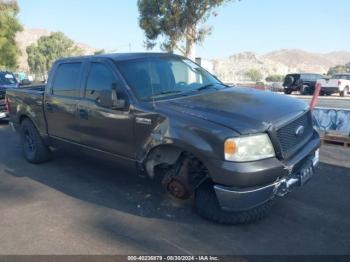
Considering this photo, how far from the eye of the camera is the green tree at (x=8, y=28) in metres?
26.7

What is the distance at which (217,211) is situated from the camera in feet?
12.6

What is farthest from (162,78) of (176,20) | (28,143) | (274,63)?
(274,63)

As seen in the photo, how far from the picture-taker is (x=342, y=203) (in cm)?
434

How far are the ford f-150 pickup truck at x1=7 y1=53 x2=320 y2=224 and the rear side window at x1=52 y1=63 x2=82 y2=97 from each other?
2 cm

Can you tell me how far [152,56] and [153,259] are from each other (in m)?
2.75

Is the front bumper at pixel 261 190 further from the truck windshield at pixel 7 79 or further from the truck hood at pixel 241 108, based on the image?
the truck windshield at pixel 7 79

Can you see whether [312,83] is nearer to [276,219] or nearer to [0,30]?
[0,30]

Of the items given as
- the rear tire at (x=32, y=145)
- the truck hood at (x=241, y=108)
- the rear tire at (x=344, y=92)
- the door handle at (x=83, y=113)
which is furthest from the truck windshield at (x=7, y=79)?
the rear tire at (x=344, y=92)

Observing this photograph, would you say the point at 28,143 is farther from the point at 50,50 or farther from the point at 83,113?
the point at 50,50

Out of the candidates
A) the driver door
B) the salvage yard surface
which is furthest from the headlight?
the driver door

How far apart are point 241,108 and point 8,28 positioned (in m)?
27.8

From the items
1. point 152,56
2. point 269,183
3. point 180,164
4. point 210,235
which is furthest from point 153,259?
point 152,56

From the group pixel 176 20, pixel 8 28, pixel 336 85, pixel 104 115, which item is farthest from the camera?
pixel 8 28

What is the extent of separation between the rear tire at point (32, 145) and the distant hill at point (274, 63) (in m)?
57.7
